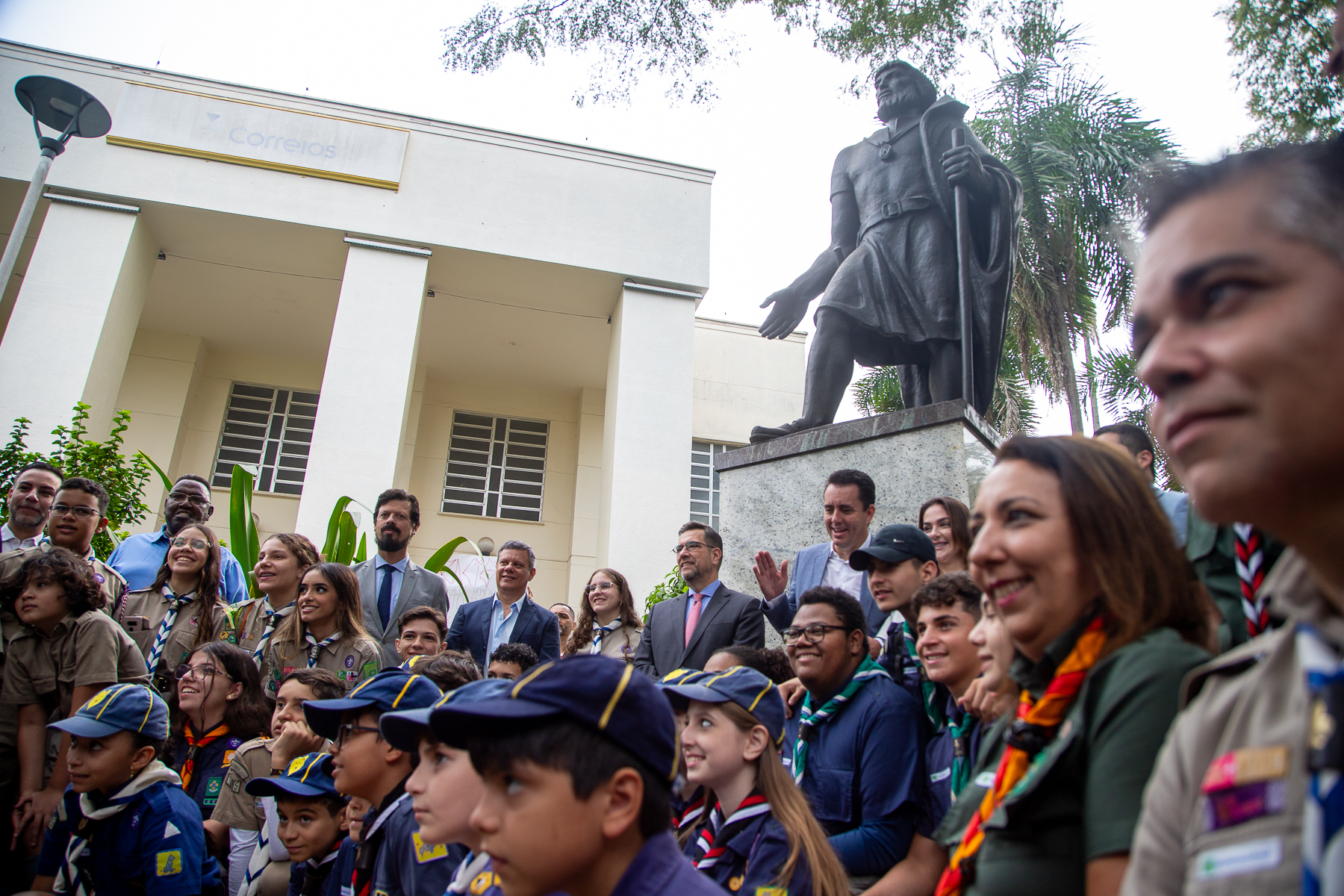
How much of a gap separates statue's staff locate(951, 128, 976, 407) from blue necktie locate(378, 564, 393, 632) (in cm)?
397

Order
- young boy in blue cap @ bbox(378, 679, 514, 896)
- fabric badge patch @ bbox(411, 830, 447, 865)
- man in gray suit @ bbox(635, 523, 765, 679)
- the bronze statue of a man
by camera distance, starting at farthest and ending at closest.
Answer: the bronze statue of a man → man in gray suit @ bbox(635, 523, 765, 679) → fabric badge patch @ bbox(411, 830, 447, 865) → young boy in blue cap @ bbox(378, 679, 514, 896)

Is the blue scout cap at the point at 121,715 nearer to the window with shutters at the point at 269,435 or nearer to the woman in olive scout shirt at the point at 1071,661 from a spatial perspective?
the woman in olive scout shirt at the point at 1071,661

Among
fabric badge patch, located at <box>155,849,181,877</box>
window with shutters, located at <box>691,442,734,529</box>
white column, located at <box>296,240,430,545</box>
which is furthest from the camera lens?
window with shutters, located at <box>691,442,734,529</box>

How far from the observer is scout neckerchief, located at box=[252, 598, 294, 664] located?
472 centimetres

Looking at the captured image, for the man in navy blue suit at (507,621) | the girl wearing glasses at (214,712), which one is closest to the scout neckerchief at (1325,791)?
the girl wearing glasses at (214,712)

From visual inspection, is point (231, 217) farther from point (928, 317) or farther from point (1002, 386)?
point (1002, 386)

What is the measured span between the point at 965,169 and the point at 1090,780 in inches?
211

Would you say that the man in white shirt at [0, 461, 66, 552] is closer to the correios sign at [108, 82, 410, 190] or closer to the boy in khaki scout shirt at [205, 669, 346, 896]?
the boy in khaki scout shirt at [205, 669, 346, 896]

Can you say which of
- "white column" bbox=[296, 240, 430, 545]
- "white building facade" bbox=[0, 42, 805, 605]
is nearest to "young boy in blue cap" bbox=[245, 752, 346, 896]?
"white column" bbox=[296, 240, 430, 545]

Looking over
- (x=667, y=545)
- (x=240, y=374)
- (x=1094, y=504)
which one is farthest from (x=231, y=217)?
(x=1094, y=504)

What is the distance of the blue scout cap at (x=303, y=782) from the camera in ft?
10.8

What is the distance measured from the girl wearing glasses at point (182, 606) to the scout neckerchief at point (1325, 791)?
517 cm

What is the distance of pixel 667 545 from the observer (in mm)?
11930

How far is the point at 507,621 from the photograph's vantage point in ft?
19.1
